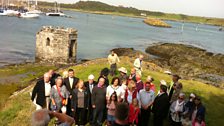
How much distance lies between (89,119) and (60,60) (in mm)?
27293

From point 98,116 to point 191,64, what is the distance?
116 feet

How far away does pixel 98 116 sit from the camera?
11.8 metres

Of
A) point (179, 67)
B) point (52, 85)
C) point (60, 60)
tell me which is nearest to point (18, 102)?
point (52, 85)

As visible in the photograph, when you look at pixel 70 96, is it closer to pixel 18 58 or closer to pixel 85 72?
pixel 85 72

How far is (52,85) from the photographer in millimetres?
12102

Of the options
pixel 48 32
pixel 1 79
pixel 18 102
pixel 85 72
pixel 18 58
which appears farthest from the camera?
pixel 18 58

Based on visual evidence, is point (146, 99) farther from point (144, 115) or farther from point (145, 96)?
point (144, 115)

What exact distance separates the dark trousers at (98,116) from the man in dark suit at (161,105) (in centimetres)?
203

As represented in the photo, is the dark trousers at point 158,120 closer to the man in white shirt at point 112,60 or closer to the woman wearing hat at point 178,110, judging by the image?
the woman wearing hat at point 178,110

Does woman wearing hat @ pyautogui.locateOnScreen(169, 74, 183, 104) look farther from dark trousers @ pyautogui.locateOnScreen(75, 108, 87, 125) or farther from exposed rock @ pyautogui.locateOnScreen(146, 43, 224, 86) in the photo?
exposed rock @ pyautogui.locateOnScreen(146, 43, 224, 86)

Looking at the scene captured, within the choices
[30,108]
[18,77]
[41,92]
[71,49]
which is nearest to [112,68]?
[30,108]

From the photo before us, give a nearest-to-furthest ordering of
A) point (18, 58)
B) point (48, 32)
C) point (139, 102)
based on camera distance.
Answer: point (139, 102), point (48, 32), point (18, 58)

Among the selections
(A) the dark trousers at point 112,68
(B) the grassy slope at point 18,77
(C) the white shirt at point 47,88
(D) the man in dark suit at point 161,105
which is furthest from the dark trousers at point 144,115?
(B) the grassy slope at point 18,77

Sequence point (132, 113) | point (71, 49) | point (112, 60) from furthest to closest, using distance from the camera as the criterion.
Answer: point (71, 49) < point (112, 60) < point (132, 113)
